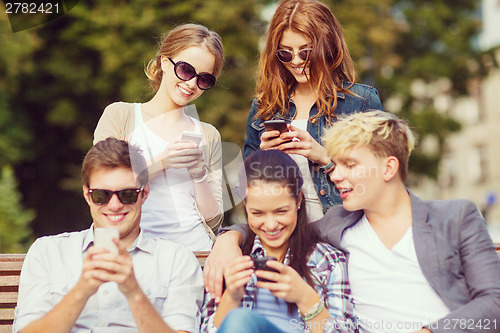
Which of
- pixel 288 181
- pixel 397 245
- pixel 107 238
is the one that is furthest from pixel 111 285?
pixel 397 245

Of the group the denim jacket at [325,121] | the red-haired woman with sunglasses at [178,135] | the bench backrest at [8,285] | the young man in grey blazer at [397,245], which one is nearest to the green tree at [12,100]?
the bench backrest at [8,285]

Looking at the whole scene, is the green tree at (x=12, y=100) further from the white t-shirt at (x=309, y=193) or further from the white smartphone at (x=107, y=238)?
the white smartphone at (x=107, y=238)

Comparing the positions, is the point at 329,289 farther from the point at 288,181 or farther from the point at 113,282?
the point at 113,282

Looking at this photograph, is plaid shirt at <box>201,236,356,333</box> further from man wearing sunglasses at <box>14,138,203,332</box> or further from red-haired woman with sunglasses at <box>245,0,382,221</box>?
red-haired woman with sunglasses at <box>245,0,382,221</box>

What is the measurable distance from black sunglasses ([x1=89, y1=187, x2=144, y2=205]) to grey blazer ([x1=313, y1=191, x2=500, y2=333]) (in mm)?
1338

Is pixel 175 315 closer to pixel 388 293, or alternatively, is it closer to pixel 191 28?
pixel 388 293

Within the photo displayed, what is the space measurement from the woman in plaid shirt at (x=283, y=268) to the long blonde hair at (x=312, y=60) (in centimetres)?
72

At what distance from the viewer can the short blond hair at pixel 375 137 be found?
3391 millimetres

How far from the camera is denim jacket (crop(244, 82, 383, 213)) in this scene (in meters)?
3.93

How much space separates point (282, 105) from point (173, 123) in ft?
2.14

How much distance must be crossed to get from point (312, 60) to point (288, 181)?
2.99ft

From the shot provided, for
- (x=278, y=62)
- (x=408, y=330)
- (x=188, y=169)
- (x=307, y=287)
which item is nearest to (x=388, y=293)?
(x=408, y=330)

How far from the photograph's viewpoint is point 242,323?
2787mm

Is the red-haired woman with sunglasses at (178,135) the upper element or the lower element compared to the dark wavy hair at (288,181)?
upper
